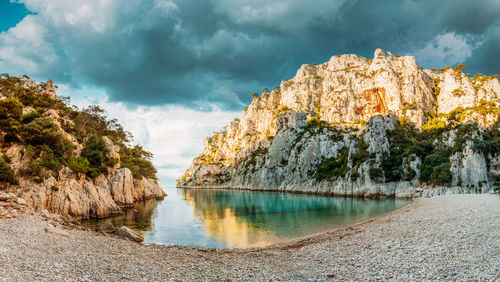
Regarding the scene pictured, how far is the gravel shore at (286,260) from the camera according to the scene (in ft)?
28.7

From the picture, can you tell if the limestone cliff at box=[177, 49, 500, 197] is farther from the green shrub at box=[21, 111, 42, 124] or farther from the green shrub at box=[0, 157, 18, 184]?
the green shrub at box=[21, 111, 42, 124]

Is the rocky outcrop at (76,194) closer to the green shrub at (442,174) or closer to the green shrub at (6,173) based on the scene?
the green shrub at (6,173)

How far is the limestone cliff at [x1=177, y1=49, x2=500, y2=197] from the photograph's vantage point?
2224 inches

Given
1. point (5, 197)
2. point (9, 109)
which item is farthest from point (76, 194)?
point (9, 109)

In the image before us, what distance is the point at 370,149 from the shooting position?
71.2 meters

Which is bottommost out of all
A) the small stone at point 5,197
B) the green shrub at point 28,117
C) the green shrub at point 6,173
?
the small stone at point 5,197

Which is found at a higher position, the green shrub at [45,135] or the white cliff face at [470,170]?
the green shrub at [45,135]

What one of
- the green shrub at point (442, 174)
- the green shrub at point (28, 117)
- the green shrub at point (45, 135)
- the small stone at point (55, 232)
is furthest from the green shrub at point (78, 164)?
the green shrub at point (442, 174)

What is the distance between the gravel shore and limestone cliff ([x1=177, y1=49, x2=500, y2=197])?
1827 inches

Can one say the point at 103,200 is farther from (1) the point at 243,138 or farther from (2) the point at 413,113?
(1) the point at 243,138

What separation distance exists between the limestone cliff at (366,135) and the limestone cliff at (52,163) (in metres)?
56.1

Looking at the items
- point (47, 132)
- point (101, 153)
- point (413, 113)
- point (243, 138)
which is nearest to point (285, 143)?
point (243, 138)

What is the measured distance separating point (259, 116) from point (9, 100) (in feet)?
430

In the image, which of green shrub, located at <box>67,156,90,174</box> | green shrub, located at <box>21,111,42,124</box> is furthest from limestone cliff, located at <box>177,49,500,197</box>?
green shrub, located at <box>21,111,42,124</box>
